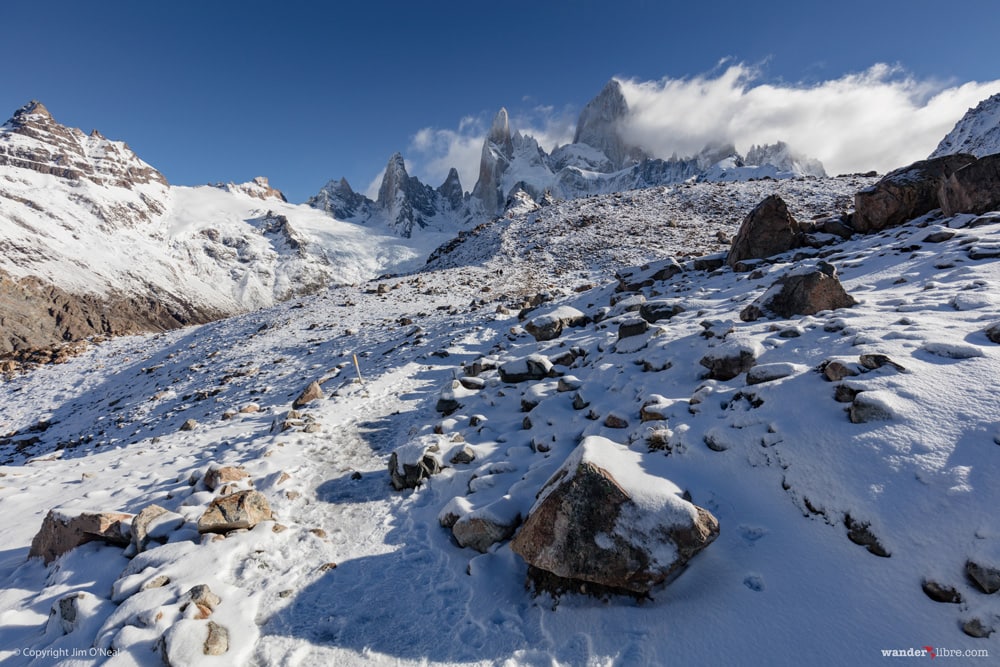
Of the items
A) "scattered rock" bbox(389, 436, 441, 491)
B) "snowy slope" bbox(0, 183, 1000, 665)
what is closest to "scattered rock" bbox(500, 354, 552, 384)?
"snowy slope" bbox(0, 183, 1000, 665)

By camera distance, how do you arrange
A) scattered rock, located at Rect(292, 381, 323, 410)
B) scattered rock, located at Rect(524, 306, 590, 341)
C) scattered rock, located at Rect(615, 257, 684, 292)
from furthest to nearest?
scattered rock, located at Rect(615, 257, 684, 292) < scattered rock, located at Rect(524, 306, 590, 341) < scattered rock, located at Rect(292, 381, 323, 410)

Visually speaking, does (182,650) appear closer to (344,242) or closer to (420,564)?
(420,564)

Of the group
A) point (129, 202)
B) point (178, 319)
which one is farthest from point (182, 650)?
point (129, 202)

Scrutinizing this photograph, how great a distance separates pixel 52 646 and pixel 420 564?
4.55m

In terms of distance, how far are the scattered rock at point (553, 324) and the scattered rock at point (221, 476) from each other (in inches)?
446

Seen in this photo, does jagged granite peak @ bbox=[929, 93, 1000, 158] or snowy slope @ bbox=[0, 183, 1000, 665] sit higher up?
jagged granite peak @ bbox=[929, 93, 1000, 158]

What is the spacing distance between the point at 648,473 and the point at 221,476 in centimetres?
874

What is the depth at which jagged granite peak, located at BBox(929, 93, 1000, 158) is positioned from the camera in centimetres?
13712

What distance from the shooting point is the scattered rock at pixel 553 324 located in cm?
1669

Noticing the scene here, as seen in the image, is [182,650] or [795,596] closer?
[795,596]

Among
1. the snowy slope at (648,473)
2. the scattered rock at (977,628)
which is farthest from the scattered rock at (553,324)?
the scattered rock at (977,628)

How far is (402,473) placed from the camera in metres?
→ 8.99

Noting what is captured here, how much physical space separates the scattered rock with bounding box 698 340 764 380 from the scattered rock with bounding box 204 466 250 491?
10560mm

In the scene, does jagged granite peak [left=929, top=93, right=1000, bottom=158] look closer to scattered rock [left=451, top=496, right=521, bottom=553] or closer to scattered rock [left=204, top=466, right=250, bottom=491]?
scattered rock [left=451, top=496, right=521, bottom=553]
